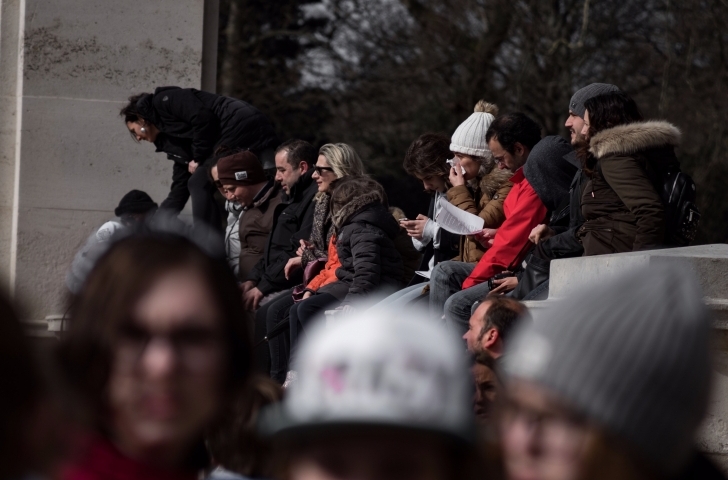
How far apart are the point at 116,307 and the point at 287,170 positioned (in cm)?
635

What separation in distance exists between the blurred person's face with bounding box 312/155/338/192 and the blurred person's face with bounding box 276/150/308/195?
1.32 feet

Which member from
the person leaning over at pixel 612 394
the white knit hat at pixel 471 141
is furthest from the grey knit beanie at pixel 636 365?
the white knit hat at pixel 471 141

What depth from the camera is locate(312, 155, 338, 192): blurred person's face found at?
24.4 ft

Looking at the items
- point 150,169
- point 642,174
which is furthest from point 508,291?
point 150,169

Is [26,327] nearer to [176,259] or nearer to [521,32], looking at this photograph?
[176,259]

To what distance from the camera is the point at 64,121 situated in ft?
28.7

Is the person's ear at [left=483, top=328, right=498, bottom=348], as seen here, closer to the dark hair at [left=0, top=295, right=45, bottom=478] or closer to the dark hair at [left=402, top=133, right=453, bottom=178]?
the dark hair at [left=402, top=133, right=453, bottom=178]

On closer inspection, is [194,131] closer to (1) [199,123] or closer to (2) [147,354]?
(1) [199,123]

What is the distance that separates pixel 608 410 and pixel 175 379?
1.94ft

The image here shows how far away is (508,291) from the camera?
6.02 metres

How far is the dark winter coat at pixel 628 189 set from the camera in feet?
17.2

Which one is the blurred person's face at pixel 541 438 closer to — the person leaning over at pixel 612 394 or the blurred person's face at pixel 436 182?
the person leaning over at pixel 612 394

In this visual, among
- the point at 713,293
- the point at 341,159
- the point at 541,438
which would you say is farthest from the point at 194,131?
the point at 541,438

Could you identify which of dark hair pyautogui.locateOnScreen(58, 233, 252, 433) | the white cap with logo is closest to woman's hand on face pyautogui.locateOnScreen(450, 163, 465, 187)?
dark hair pyautogui.locateOnScreen(58, 233, 252, 433)
